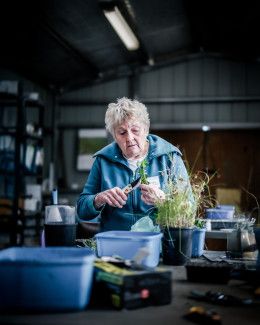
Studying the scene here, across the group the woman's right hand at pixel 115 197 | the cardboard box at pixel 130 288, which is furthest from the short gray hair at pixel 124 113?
the cardboard box at pixel 130 288

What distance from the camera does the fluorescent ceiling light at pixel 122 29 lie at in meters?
6.67

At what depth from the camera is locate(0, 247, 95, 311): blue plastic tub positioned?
1162mm

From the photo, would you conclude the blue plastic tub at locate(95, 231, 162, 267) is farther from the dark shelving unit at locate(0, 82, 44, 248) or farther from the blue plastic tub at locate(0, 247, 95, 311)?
the dark shelving unit at locate(0, 82, 44, 248)

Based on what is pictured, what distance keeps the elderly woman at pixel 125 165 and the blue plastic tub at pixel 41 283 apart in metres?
1.25

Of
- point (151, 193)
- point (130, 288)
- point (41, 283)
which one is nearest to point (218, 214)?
point (151, 193)

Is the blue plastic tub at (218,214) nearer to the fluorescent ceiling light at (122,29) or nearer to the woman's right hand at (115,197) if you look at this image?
the woman's right hand at (115,197)

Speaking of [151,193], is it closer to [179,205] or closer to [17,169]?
[179,205]

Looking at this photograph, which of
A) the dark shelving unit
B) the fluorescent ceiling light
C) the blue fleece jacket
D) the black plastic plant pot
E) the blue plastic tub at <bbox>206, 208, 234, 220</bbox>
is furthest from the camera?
the fluorescent ceiling light

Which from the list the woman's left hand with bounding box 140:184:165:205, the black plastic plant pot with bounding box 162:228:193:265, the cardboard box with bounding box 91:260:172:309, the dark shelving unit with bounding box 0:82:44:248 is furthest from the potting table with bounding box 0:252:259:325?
the dark shelving unit with bounding box 0:82:44:248

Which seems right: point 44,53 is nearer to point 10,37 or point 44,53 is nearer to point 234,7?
point 10,37

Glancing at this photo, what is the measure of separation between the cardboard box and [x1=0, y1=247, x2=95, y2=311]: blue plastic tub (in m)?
0.09

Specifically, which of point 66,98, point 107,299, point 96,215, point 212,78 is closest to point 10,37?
point 66,98

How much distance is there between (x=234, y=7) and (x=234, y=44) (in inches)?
87.3

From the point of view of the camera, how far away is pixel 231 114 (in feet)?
30.6
